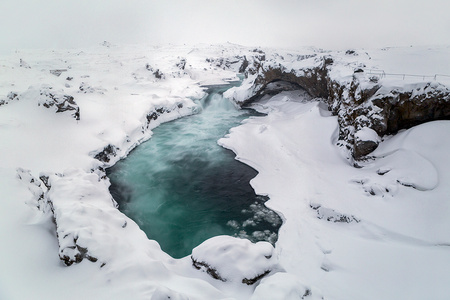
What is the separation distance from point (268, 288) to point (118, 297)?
3.95 m

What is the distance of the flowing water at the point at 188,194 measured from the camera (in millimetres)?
12523

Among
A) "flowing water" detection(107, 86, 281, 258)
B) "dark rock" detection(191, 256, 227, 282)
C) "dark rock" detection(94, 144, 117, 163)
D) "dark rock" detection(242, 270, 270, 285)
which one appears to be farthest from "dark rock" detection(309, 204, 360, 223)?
"dark rock" detection(94, 144, 117, 163)

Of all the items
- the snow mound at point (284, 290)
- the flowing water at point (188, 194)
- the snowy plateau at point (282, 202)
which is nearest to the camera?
the snow mound at point (284, 290)

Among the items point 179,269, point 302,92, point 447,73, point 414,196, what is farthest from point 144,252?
point 302,92

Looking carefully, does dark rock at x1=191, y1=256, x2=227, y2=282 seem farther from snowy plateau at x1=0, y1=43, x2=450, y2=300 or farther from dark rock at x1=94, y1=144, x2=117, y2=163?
dark rock at x1=94, y1=144, x2=117, y2=163

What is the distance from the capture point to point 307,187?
590 inches

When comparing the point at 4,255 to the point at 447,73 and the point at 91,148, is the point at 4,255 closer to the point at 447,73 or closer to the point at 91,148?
the point at 91,148

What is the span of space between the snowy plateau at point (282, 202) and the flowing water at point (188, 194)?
1.15 metres

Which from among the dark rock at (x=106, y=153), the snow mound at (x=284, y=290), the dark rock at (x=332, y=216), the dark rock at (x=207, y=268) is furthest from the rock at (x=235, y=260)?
the dark rock at (x=106, y=153)

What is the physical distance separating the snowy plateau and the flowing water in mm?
1145

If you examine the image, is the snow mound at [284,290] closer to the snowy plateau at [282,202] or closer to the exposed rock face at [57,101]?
the snowy plateau at [282,202]

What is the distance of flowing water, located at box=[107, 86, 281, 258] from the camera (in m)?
12.5

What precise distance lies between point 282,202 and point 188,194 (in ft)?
21.2

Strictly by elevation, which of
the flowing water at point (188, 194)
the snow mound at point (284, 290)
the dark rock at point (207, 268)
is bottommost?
the flowing water at point (188, 194)
